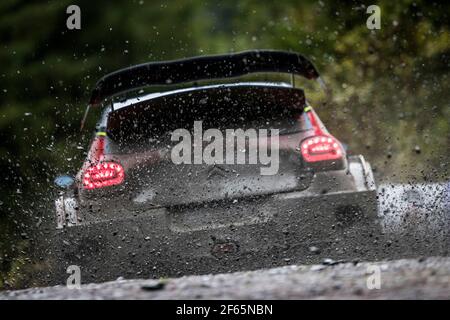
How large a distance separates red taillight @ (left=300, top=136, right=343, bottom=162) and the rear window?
0.68ft

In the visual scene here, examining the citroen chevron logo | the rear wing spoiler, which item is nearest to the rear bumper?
the citroen chevron logo

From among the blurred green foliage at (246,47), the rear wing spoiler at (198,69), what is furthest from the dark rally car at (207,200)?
the blurred green foliage at (246,47)

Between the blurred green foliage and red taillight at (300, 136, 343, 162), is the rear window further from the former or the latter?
the blurred green foliage

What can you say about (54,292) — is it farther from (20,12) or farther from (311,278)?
(20,12)

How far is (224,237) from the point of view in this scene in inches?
186

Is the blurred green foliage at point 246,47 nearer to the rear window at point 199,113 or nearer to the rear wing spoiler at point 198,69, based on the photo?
the rear wing spoiler at point 198,69

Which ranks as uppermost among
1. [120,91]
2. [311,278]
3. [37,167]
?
[37,167]

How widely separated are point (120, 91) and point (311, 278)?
2.24 meters

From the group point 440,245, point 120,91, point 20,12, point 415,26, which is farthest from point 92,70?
point 440,245

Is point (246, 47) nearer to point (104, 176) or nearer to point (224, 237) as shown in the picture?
point (104, 176)

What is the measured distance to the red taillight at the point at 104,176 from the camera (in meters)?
4.84

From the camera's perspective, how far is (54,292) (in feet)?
12.6

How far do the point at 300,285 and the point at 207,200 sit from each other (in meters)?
1.37

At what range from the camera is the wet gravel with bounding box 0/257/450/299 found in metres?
3.26
